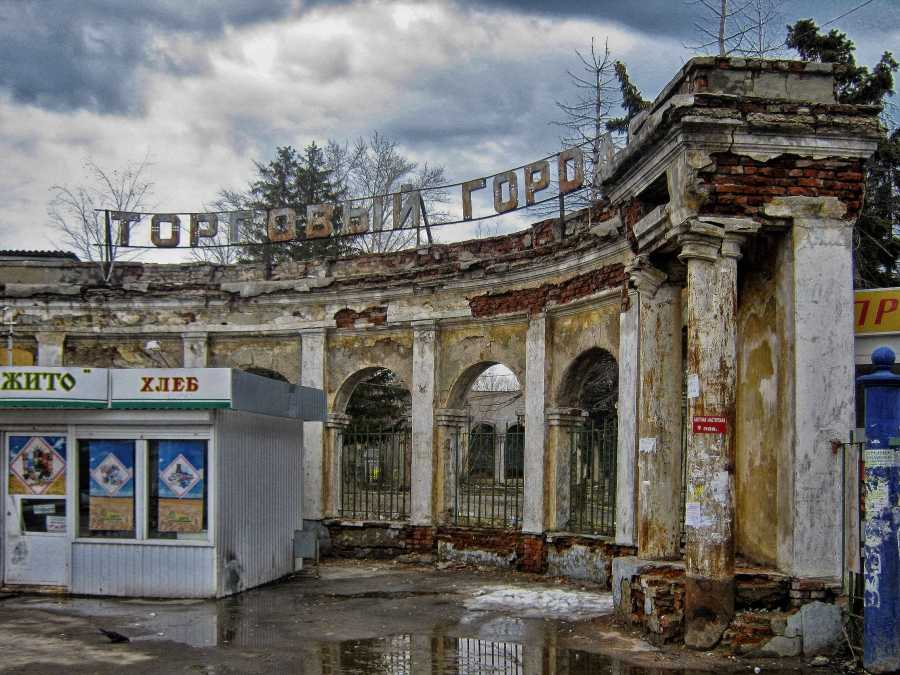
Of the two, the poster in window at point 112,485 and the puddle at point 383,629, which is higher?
the poster in window at point 112,485

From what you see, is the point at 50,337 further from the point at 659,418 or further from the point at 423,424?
the point at 659,418

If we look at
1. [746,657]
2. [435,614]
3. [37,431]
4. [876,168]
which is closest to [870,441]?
[746,657]

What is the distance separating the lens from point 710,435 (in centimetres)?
869

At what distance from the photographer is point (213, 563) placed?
1180 cm

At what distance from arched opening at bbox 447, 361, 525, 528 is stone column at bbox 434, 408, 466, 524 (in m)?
0.05

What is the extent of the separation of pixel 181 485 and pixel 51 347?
8.57 meters

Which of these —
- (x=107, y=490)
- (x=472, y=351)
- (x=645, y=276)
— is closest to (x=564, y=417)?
(x=472, y=351)

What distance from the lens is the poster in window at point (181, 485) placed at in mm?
11898

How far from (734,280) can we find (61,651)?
23.6 ft

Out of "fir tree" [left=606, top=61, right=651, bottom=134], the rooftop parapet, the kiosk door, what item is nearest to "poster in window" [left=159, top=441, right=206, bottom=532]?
the kiosk door

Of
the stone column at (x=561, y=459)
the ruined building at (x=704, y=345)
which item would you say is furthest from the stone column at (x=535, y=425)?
the stone column at (x=561, y=459)

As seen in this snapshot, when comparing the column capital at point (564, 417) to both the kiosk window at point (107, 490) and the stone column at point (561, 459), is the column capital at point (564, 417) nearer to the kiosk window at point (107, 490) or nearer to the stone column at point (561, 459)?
the stone column at point (561, 459)

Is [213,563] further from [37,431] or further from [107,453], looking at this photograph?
[37,431]

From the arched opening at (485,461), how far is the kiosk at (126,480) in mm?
4116
